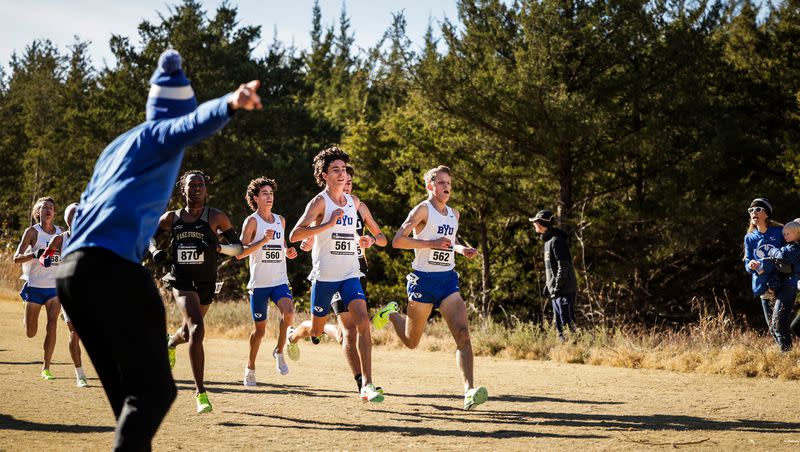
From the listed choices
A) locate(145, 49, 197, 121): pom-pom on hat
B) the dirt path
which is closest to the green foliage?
the dirt path

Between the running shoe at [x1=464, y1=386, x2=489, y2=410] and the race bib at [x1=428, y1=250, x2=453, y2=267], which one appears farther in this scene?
the race bib at [x1=428, y1=250, x2=453, y2=267]

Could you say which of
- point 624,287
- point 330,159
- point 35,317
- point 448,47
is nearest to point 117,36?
point 448,47

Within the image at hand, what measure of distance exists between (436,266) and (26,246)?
214 inches

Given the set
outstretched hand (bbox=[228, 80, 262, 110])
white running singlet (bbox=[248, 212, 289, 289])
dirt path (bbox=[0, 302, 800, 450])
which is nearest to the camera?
outstretched hand (bbox=[228, 80, 262, 110])

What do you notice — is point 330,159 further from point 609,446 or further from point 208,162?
point 208,162

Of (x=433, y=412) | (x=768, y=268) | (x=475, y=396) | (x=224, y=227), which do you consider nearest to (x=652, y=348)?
(x=768, y=268)

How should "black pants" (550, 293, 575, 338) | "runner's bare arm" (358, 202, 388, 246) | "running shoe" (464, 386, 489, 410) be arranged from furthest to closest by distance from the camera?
"black pants" (550, 293, 575, 338), "runner's bare arm" (358, 202, 388, 246), "running shoe" (464, 386, 489, 410)

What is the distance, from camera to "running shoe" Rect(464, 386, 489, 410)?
23.8 ft

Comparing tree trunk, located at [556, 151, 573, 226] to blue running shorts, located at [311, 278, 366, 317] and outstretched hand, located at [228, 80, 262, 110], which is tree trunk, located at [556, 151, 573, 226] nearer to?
blue running shorts, located at [311, 278, 366, 317]

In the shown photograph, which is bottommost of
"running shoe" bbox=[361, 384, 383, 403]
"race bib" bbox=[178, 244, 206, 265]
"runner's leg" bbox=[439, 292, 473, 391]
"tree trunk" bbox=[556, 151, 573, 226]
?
"running shoe" bbox=[361, 384, 383, 403]

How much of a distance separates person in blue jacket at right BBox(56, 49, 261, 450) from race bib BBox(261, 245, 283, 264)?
247 inches

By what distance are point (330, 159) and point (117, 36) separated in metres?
31.4

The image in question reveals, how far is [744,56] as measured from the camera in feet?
84.9

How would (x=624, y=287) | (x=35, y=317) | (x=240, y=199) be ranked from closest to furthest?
(x=35, y=317) → (x=624, y=287) → (x=240, y=199)
